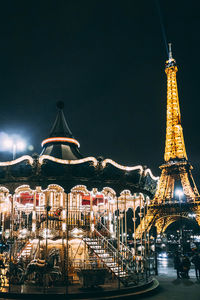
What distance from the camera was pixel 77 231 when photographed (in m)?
14.0

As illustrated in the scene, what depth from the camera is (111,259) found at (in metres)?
13.3

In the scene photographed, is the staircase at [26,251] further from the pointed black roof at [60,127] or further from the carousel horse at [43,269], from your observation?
the pointed black roof at [60,127]

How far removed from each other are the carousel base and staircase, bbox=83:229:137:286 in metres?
0.51

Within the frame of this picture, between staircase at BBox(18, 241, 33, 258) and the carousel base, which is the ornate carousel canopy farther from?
the carousel base

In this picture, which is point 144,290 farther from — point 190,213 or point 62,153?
point 190,213

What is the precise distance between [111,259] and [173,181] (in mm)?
47227

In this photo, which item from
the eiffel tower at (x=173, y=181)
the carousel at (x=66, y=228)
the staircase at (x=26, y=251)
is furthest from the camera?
the eiffel tower at (x=173, y=181)

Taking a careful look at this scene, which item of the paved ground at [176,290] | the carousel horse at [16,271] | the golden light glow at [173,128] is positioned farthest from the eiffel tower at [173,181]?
the carousel horse at [16,271]

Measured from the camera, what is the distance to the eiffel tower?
53.4m

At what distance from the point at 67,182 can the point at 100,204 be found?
27.6 ft

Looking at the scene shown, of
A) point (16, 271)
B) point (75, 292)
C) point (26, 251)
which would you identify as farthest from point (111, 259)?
point (16, 271)

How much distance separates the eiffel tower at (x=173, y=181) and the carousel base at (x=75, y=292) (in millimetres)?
39593

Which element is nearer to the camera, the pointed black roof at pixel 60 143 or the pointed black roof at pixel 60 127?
the pointed black roof at pixel 60 143

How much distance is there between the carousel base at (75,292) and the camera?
406 inches
